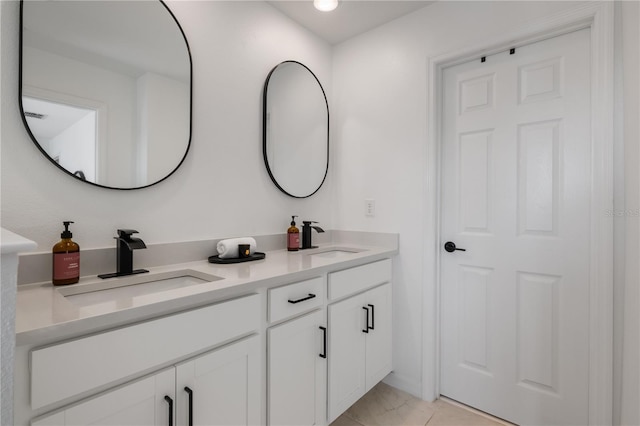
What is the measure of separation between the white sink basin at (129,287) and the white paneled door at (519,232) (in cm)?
150

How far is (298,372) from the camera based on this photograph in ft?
4.35

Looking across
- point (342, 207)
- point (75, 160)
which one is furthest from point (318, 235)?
point (75, 160)

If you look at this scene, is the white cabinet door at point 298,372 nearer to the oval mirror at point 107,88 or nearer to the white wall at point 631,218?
the oval mirror at point 107,88

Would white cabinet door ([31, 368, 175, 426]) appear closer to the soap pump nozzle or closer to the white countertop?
the white countertop

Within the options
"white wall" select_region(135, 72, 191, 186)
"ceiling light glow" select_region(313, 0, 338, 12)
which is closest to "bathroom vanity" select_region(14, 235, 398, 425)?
"white wall" select_region(135, 72, 191, 186)

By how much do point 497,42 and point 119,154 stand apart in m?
2.00

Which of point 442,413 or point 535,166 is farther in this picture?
point 442,413

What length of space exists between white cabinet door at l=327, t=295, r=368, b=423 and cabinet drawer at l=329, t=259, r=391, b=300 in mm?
53

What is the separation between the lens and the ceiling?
6.34 ft

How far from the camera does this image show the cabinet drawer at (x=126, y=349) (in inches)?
28.2

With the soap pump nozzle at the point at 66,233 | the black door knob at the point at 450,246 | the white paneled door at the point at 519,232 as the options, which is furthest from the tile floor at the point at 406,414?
the soap pump nozzle at the point at 66,233

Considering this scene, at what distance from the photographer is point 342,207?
2.35m

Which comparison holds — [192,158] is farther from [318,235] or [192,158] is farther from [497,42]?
[497,42]

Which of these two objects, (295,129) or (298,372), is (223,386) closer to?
(298,372)
